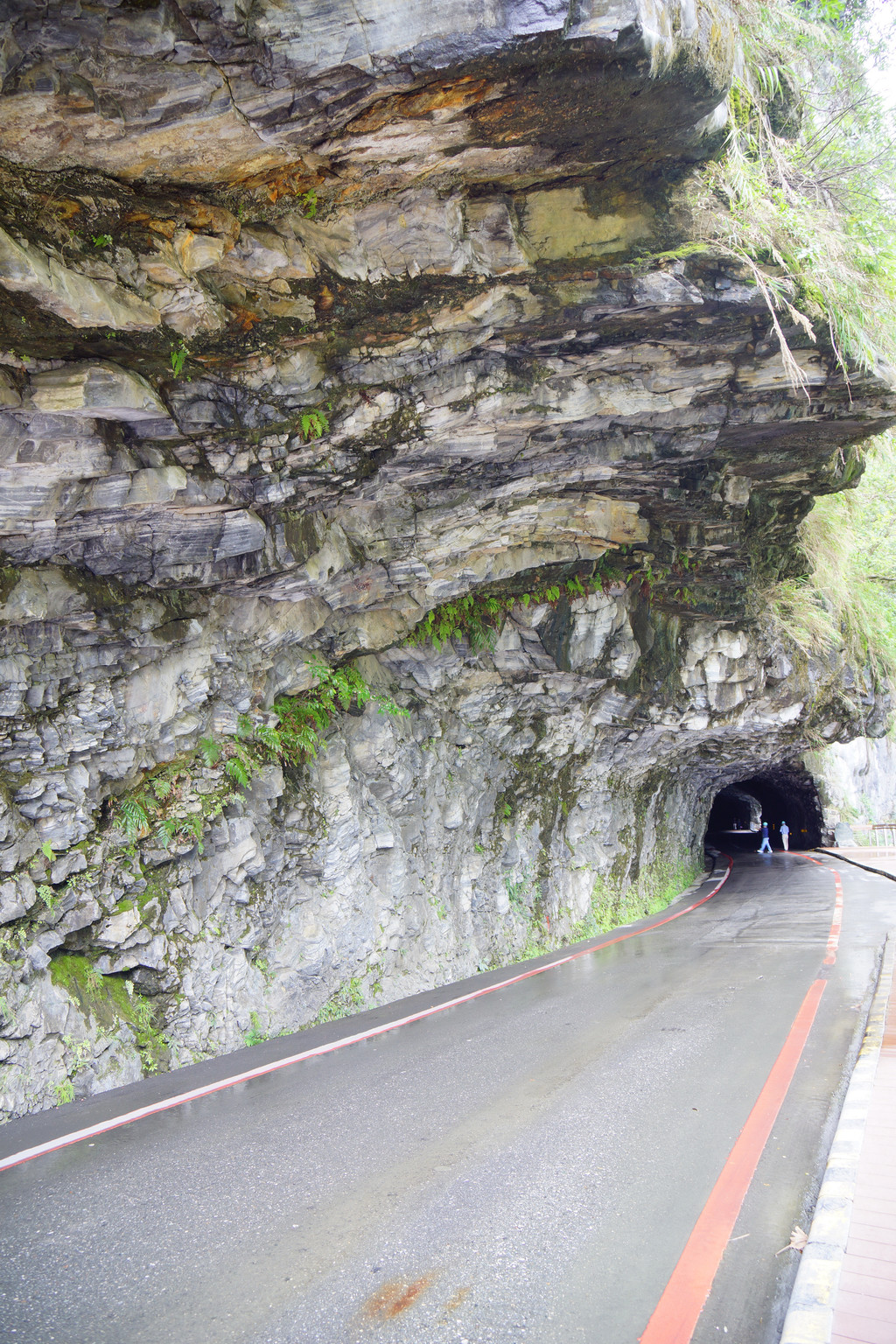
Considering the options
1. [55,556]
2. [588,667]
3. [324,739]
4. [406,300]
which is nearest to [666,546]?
[588,667]

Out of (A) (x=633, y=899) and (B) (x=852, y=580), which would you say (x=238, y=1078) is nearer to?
(A) (x=633, y=899)

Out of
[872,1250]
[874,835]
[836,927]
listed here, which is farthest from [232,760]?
[874,835]

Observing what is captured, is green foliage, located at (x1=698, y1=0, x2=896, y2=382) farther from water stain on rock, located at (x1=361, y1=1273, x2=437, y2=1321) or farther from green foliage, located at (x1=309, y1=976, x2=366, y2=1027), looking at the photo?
green foliage, located at (x1=309, y1=976, x2=366, y2=1027)

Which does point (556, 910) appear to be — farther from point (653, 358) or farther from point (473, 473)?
point (653, 358)

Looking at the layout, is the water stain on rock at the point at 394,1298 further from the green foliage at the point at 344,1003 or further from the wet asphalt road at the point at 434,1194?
the green foliage at the point at 344,1003

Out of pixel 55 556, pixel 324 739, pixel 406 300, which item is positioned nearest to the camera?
pixel 406 300

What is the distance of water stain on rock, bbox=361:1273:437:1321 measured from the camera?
11.0 ft

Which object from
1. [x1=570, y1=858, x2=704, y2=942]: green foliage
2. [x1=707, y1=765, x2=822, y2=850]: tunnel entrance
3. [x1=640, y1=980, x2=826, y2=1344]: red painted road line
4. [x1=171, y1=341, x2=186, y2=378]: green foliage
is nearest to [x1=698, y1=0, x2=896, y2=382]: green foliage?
[x1=171, y1=341, x2=186, y2=378]: green foliage

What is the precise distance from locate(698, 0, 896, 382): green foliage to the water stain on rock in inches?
249

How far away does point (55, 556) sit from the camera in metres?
6.71

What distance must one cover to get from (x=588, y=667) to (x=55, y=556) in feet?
29.9

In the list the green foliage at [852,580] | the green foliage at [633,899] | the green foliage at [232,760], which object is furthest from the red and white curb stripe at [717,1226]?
the green foliage at [633,899]

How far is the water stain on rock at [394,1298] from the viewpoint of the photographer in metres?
3.35

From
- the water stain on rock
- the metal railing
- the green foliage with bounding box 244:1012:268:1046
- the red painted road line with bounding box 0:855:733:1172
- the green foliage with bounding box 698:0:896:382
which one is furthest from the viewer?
the metal railing
